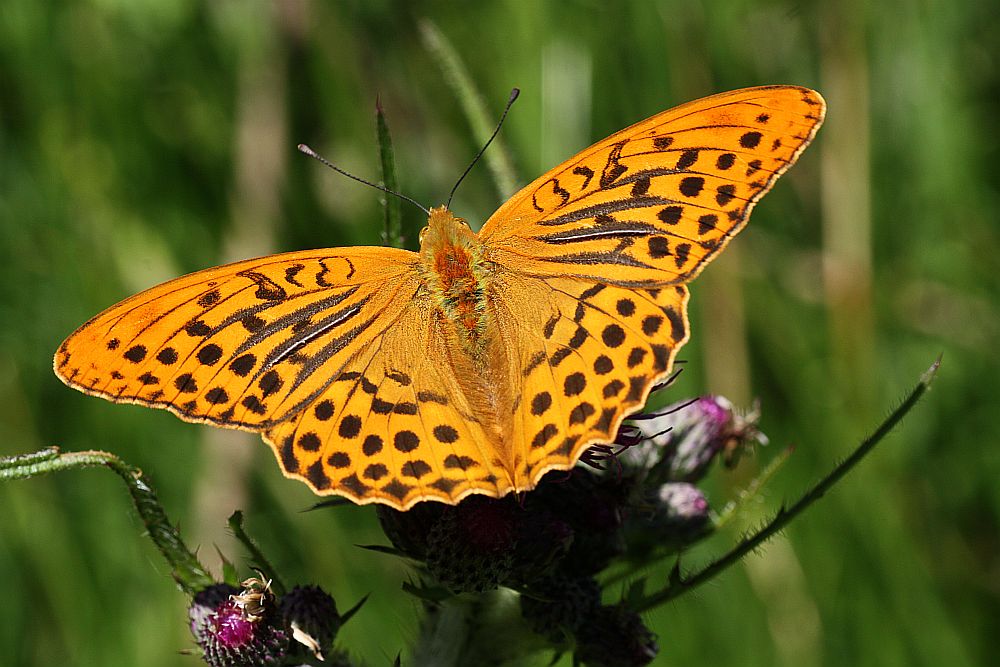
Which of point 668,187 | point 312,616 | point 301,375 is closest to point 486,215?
point 668,187

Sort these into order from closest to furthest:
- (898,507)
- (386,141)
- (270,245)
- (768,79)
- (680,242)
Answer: (680,242)
(386,141)
(898,507)
(270,245)
(768,79)

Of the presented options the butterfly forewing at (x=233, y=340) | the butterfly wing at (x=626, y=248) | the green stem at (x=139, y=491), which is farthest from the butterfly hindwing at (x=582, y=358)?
the green stem at (x=139, y=491)

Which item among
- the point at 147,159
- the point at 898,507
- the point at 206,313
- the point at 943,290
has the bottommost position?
the point at 898,507

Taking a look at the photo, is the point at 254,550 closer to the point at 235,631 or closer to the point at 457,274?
the point at 235,631

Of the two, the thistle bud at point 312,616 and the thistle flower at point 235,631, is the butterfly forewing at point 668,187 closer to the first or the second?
the thistle bud at point 312,616

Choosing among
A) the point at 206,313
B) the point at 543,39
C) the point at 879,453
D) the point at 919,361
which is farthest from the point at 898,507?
the point at 206,313

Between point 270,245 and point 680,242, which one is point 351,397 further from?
point 270,245

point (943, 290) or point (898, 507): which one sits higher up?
point (943, 290)
